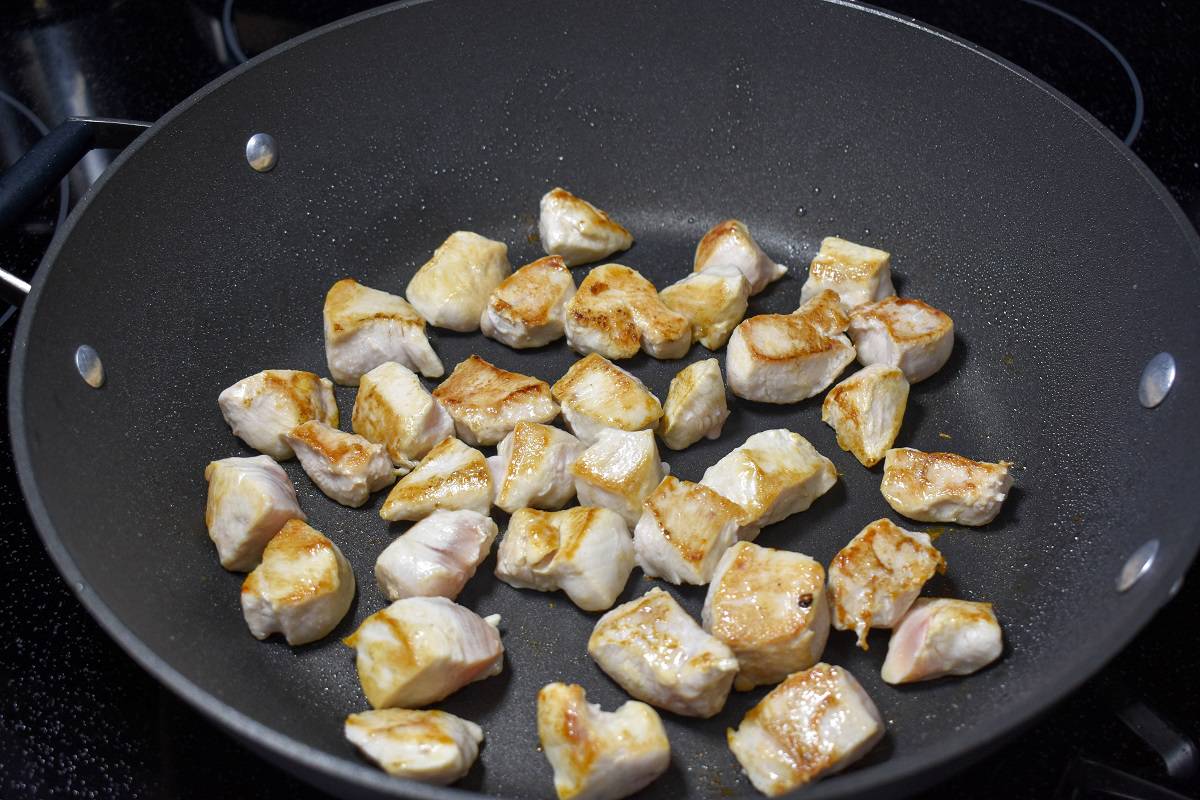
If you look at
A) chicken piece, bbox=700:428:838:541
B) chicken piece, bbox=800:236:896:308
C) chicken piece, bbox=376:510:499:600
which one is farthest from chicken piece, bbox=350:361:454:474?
chicken piece, bbox=800:236:896:308

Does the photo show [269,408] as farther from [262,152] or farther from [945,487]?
[945,487]

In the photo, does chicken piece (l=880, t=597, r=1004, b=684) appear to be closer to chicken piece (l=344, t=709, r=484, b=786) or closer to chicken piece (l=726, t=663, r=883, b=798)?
chicken piece (l=726, t=663, r=883, b=798)

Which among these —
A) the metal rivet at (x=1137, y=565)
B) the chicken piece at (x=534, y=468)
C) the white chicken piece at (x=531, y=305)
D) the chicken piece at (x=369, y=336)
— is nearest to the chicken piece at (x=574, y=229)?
the white chicken piece at (x=531, y=305)

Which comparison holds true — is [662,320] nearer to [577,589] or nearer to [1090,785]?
[577,589]

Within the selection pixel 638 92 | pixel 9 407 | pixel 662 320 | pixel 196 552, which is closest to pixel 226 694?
pixel 196 552

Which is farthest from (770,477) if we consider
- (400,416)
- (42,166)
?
(42,166)

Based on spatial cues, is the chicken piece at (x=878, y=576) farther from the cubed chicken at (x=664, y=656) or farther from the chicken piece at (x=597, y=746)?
the chicken piece at (x=597, y=746)

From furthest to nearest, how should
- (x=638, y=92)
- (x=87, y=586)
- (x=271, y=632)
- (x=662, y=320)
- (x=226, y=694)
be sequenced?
(x=638, y=92), (x=662, y=320), (x=271, y=632), (x=226, y=694), (x=87, y=586)
